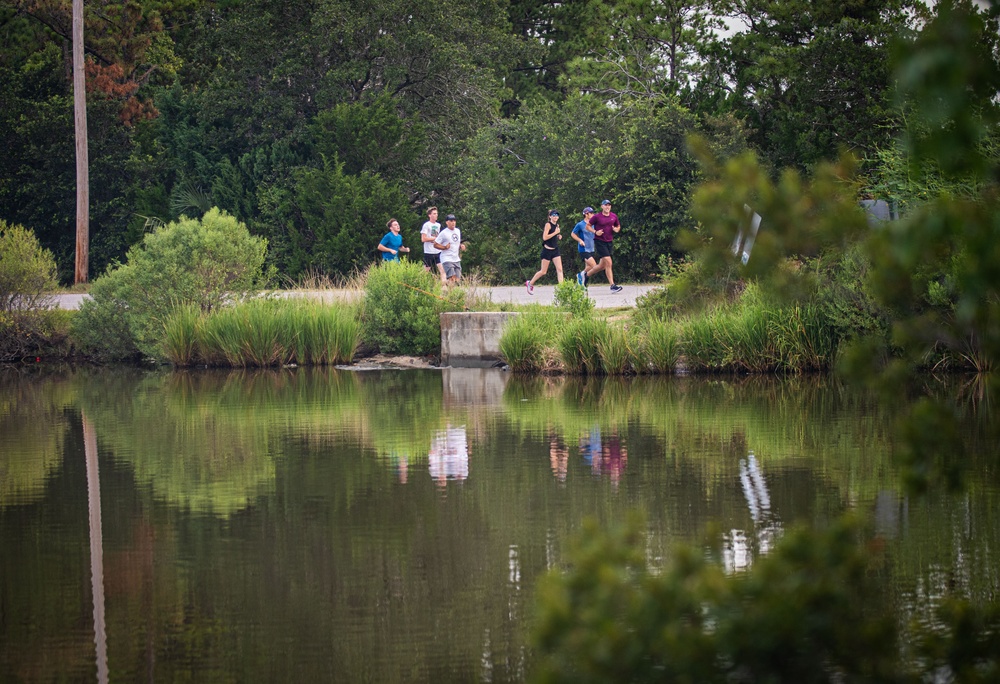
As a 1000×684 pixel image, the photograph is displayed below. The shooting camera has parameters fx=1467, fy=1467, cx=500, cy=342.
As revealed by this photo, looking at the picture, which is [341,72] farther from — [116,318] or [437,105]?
[116,318]

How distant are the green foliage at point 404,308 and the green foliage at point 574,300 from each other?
6.73 ft

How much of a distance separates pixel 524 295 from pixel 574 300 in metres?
7.46

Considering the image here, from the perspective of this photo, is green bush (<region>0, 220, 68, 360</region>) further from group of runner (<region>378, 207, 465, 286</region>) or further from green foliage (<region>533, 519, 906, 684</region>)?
green foliage (<region>533, 519, 906, 684</region>)

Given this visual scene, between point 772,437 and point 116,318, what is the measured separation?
15138 millimetres

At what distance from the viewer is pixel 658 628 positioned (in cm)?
358

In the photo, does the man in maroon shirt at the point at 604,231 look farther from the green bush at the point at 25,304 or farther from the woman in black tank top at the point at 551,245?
the green bush at the point at 25,304

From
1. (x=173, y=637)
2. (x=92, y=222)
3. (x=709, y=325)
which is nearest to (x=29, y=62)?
(x=92, y=222)

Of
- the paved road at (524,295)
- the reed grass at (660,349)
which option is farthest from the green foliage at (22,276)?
the reed grass at (660,349)

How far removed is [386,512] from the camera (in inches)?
413

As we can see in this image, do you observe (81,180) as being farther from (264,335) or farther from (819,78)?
(819,78)

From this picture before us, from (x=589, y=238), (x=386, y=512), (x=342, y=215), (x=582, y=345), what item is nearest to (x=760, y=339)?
(x=582, y=345)

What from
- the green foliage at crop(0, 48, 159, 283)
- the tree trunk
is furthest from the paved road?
the green foliage at crop(0, 48, 159, 283)

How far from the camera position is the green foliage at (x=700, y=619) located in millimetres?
3436

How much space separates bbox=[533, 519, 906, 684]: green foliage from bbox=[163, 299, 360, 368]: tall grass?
2062 cm
